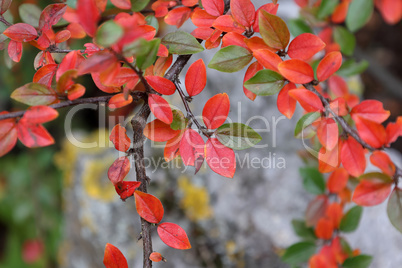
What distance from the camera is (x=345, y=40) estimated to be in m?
0.99

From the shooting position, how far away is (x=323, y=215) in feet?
2.89

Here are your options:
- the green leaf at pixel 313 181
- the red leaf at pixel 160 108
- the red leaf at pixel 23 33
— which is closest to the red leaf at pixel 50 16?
the red leaf at pixel 23 33

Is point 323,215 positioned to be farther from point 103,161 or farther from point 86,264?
point 86,264

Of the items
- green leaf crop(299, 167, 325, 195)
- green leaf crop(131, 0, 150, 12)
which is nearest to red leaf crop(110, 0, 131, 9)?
green leaf crop(131, 0, 150, 12)

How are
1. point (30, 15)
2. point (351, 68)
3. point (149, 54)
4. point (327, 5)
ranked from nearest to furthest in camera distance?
point (149, 54), point (30, 15), point (327, 5), point (351, 68)

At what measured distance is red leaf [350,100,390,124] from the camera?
57 centimetres

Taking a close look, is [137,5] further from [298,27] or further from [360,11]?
[298,27]

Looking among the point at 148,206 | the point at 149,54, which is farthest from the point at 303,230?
the point at 149,54

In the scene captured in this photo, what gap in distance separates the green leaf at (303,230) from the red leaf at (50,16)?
0.75 m

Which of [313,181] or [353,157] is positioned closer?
[353,157]

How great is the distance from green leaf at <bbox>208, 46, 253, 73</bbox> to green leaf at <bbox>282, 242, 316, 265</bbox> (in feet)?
1.68

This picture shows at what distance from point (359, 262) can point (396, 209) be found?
8.6 inches

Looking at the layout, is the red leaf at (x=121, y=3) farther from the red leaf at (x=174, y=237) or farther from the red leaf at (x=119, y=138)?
the red leaf at (x=174, y=237)

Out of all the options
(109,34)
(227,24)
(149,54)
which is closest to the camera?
(109,34)
